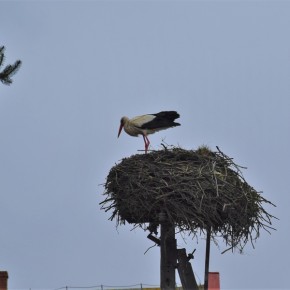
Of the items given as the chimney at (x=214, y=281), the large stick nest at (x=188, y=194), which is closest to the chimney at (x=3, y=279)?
the large stick nest at (x=188, y=194)

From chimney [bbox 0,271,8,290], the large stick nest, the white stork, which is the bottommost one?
chimney [bbox 0,271,8,290]

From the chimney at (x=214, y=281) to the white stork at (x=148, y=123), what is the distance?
2129mm

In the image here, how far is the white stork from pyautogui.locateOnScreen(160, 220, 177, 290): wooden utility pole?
311cm

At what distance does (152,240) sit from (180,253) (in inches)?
18.3

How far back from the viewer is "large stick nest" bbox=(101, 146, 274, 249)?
1039cm

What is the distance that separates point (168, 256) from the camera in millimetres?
10266

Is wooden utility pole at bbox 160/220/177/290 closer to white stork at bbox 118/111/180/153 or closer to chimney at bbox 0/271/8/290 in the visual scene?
chimney at bbox 0/271/8/290

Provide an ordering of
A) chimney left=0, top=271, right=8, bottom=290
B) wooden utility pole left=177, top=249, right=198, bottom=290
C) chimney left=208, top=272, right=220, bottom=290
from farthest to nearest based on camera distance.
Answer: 1. chimney left=208, top=272, right=220, bottom=290
2. chimney left=0, top=271, right=8, bottom=290
3. wooden utility pole left=177, top=249, right=198, bottom=290

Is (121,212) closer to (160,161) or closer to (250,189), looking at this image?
(160,161)

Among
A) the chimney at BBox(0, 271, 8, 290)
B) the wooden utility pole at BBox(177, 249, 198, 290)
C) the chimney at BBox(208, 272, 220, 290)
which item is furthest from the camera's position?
the chimney at BBox(208, 272, 220, 290)

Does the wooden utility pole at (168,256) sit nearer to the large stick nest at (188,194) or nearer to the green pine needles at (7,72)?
the large stick nest at (188,194)

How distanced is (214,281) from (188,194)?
3.17m

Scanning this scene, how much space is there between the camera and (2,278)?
37.3 ft

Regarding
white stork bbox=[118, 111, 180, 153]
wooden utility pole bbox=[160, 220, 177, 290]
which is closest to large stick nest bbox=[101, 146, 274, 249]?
wooden utility pole bbox=[160, 220, 177, 290]
